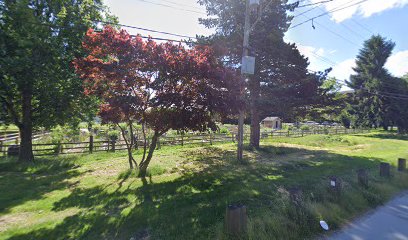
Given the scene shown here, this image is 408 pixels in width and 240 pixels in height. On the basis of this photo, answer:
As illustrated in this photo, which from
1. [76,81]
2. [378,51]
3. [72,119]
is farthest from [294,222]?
[378,51]

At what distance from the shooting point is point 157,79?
24.4 ft

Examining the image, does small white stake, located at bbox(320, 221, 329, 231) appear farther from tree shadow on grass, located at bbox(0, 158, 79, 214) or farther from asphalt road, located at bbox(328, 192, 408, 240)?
tree shadow on grass, located at bbox(0, 158, 79, 214)

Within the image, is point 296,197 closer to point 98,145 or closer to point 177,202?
point 177,202

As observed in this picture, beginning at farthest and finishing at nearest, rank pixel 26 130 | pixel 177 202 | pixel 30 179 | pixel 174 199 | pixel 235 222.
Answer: pixel 26 130
pixel 30 179
pixel 174 199
pixel 177 202
pixel 235 222

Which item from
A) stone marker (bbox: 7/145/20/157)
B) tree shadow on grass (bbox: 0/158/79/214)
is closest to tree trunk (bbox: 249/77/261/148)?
tree shadow on grass (bbox: 0/158/79/214)

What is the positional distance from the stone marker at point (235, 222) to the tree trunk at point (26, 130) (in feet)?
35.8

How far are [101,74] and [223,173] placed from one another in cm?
553

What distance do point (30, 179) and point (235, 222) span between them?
7.90m

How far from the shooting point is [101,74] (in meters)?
7.45

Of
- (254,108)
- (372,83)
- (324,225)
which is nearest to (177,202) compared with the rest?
(324,225)

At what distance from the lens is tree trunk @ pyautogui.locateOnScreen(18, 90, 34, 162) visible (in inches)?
436

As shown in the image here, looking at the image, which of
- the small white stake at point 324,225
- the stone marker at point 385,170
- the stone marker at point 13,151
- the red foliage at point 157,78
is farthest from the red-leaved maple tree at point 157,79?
the stone marker at point 13,151

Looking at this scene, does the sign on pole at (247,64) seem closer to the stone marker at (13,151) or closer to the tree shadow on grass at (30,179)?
the tree shadow on grass at (30,179)

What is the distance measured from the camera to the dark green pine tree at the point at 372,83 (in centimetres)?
3781
